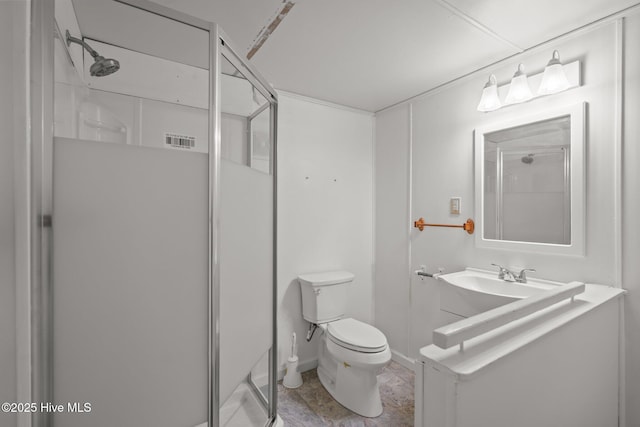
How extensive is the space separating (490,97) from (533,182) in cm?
Result: 56

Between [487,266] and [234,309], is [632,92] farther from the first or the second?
[234,309]

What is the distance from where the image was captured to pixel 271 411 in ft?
4.81

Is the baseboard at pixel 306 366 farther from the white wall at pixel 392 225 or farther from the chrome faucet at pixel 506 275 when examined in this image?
the chrome faucet at pixel 506 275

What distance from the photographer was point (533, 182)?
1.58 m

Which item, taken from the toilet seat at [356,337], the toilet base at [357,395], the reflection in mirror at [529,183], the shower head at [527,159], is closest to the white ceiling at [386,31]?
the reflection in mirror at [529,183]

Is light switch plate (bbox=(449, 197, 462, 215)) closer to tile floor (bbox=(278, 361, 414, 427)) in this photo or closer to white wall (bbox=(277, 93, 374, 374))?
white wall (bbox=(277, 93, 374, 374))

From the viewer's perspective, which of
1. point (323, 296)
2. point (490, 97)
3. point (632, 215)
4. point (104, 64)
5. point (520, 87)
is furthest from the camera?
point (323, 296)

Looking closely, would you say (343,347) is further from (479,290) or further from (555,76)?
(555,76)

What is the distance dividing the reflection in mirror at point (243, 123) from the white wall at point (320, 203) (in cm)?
36

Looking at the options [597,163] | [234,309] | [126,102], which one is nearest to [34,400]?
[234,309]

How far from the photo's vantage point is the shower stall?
2.12 feet

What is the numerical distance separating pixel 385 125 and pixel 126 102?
194cm

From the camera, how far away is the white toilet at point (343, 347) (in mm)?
1682

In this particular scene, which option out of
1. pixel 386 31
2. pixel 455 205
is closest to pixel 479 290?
pixel 455 205
